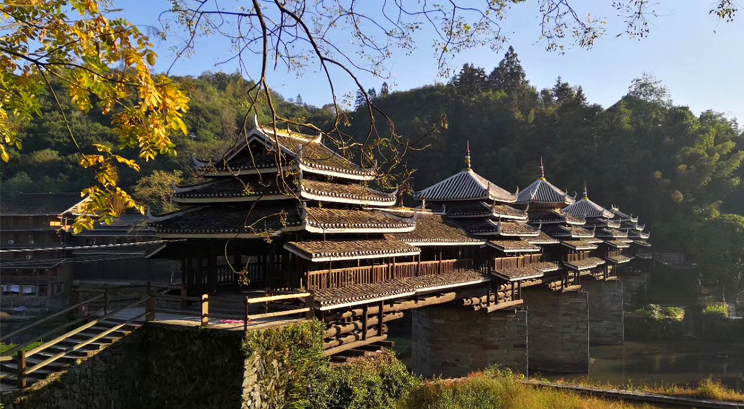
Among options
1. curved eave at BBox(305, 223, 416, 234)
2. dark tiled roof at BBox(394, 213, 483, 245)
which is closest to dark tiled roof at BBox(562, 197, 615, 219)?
dark tiled roof at BBox(394, 213, 483, 245)

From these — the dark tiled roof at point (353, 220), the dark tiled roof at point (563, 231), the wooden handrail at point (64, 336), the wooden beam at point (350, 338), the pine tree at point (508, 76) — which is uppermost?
the pine tree at point (508, 76)

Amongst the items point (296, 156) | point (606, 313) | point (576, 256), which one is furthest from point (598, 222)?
point (296, 156)

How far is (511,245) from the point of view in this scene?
24.3m

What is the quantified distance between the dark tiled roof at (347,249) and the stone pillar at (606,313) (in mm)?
26098

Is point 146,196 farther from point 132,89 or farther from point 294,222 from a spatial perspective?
point 132,89

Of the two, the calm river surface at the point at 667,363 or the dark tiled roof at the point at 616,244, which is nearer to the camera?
the calm river surface at the point at 667,363

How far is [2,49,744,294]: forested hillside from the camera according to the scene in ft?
Answer: 177

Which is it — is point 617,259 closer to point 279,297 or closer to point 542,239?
point 542,239

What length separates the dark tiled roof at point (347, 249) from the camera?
1230cm

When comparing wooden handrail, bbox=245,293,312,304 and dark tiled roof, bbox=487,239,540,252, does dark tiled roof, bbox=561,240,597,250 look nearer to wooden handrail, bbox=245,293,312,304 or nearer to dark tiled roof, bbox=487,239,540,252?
dark tiled roof, bbox=487,239,540,252

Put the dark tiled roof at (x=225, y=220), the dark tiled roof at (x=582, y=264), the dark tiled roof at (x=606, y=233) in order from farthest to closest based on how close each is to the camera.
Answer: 1. the dark tiled roof at (x=606, y=233)
2. the dark tiled roof at (x=582, y=264)
3. the dark tiled roof at (x=225, y=220)

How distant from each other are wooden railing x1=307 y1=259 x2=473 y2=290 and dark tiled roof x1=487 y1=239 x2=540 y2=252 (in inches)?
97.4

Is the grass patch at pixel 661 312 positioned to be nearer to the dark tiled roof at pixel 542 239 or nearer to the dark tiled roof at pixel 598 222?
the dark tiled roof at pixel 598 222

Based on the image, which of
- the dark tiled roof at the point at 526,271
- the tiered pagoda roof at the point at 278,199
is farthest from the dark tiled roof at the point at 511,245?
the tiered pagoda roof at the point at 278,199
